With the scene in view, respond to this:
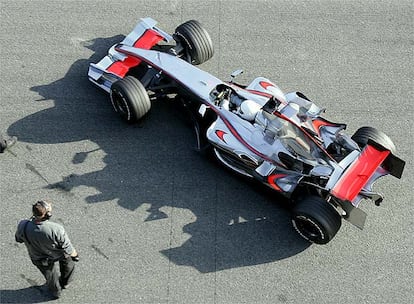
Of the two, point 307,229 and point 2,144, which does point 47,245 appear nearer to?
point 2,144

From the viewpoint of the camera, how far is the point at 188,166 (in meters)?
9.51

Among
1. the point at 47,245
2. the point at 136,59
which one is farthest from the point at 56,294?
the point at 136,59

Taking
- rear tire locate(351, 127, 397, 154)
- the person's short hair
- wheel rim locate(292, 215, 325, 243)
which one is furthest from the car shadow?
the person's short hair

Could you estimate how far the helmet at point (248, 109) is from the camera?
29.8 ft

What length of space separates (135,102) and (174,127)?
31.6 inches

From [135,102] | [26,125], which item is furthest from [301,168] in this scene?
[26,125]

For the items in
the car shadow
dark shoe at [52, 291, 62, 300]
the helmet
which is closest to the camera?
dark shoe at [52, 291, 62, 300]

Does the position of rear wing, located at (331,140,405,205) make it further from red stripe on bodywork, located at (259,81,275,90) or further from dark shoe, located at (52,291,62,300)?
dark shoe, located at (52,291,62,300)

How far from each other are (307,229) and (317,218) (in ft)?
1.43

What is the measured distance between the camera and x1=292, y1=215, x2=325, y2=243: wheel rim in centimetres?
839

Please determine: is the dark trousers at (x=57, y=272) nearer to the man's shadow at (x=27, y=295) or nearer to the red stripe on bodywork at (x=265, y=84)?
the man's shadow at (x=27, y=295)

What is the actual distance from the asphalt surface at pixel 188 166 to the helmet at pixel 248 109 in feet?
2.97

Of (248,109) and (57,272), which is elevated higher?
(248,109)

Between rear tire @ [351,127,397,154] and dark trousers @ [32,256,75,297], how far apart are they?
417 cm
